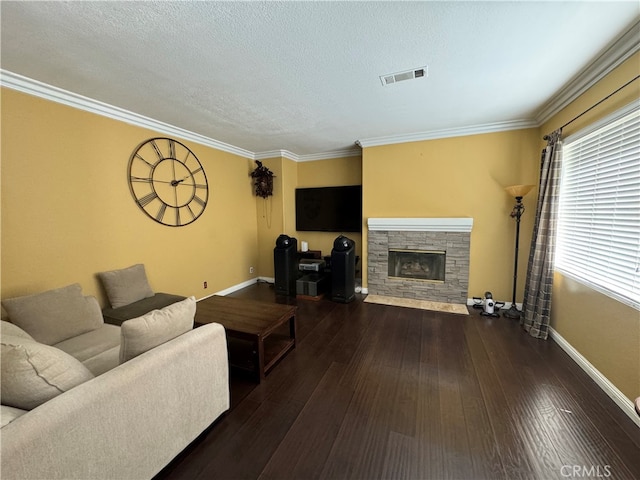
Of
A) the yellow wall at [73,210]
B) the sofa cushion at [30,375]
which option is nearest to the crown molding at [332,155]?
the yellow wall at [73,210]

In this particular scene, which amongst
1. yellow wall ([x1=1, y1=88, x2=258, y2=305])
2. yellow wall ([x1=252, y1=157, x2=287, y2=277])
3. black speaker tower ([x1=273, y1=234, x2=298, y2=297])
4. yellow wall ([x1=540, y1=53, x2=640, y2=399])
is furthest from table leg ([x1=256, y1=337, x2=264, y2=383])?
yellow wall ([x1=252, y1=157, x2=287, y2=277])

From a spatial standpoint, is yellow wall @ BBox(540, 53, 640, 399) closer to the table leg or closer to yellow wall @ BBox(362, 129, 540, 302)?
yellow wall @ BBox(362, 129, 540, 302)

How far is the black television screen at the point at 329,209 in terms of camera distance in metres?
4.68

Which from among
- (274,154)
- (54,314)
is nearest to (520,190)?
(274,154)

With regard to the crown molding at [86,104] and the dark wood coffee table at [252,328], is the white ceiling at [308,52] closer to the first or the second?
the crown molding at [86,104]

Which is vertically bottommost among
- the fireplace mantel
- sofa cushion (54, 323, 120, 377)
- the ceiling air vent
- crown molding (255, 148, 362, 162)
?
sofa cushion (54, 323, 120, 377)

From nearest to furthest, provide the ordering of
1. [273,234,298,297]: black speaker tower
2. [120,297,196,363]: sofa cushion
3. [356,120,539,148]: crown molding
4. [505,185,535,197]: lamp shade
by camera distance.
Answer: [120,297,196,363]: sofa cushion < [505,185,535,197]: lamp shade < [356,120,539,148]: crown molding < [273,234,298,297]: black speaker tower

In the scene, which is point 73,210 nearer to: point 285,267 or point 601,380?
point 285,267

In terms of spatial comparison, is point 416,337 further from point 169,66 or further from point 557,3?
point 169,66

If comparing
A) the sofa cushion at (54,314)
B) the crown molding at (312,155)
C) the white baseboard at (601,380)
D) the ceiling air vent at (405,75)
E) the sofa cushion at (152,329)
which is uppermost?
the ceiling air vent at (405,75)

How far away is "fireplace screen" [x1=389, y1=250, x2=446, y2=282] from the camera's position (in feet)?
12.7

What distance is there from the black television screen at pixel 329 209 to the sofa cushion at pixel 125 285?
2.84 metres

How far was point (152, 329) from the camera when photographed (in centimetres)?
137

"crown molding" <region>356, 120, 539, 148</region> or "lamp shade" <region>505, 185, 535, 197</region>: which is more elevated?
"crown molding" <region>356, 120, 539, 148</region>
